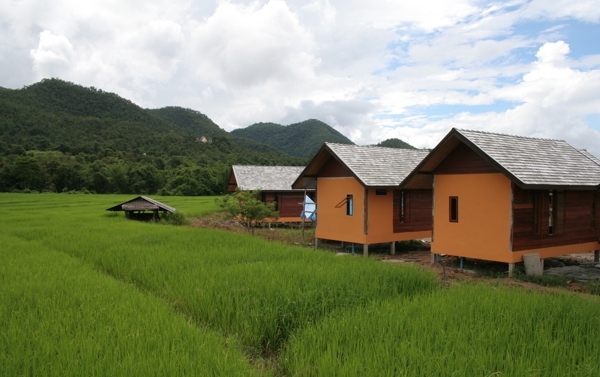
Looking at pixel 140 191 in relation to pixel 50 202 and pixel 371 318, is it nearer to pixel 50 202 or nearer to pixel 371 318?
pixel 50 202

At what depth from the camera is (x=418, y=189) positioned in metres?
18.5

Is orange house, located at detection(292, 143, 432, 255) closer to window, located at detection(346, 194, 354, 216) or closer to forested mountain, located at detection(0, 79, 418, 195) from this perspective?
window, located at detection(346, 194, 354, 216)

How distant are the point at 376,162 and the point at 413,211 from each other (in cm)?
249

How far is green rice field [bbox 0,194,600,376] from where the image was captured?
4934 millimetres

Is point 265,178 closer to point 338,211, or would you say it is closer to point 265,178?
point 265,178

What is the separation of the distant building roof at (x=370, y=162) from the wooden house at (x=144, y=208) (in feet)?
31.0

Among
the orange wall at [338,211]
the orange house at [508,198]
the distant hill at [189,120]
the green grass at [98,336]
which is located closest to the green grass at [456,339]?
the green grass at [98,336]

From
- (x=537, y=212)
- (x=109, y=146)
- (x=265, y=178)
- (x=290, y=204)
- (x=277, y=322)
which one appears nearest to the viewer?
(x=277, y=322)

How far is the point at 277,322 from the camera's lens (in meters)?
6.95

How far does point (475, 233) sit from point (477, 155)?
2.20m

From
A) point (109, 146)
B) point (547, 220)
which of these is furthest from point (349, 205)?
point (109, 146)

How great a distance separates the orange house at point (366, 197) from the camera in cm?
1678

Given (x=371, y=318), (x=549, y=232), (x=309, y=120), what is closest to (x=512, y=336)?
(x=371, y=318)

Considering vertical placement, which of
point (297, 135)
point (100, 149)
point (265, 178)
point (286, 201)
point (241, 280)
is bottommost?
point (241, 280)
